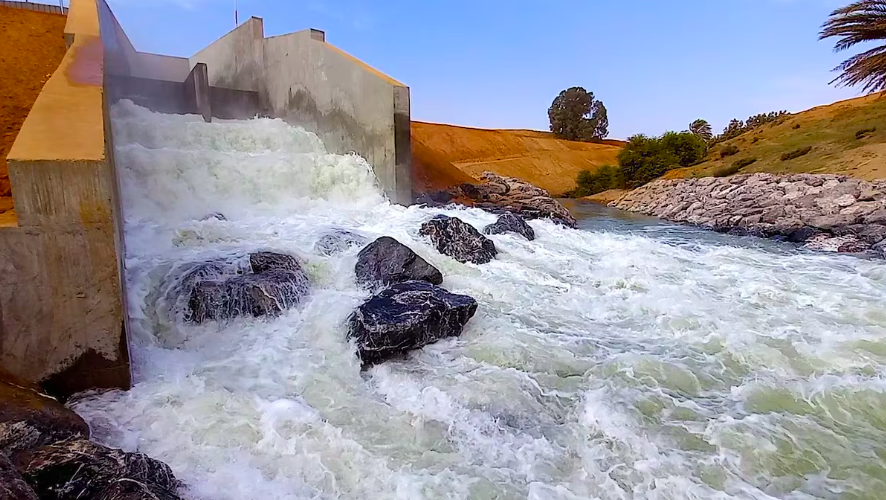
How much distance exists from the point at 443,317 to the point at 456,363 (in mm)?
664

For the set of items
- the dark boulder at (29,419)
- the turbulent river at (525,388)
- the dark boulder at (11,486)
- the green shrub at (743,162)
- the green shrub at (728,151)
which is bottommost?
the turbulent river at (525,388)

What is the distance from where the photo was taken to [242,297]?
581 cm

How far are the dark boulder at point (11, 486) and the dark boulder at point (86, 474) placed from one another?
0.31 meters

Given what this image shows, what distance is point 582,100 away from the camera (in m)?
51.1

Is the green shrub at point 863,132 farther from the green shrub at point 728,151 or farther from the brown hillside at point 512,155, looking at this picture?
the brown hillside at point 512,155

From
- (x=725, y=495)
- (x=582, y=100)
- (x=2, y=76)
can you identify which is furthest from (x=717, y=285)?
(x=582, y=100)

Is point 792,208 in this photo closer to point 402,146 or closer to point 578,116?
point 402,146

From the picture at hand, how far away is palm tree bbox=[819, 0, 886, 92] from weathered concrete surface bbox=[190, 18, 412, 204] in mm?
15656

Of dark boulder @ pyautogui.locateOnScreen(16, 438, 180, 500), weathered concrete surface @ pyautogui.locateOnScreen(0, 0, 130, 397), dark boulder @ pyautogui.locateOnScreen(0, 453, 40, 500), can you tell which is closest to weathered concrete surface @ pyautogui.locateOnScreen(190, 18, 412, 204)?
weathered concrete surface @ pyautogui.locateOnScreen(0, 0, 130, 397)

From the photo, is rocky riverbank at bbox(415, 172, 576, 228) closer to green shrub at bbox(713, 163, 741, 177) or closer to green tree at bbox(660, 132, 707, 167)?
green shrub at bbox(713, 163, 741, 177)

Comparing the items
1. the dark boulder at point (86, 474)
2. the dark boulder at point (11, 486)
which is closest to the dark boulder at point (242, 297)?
the dark boulder at point (86, 474)

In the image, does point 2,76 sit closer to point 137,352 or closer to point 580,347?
point 137,352

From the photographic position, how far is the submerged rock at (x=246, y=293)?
565 centimetres

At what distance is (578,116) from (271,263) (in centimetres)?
4882
